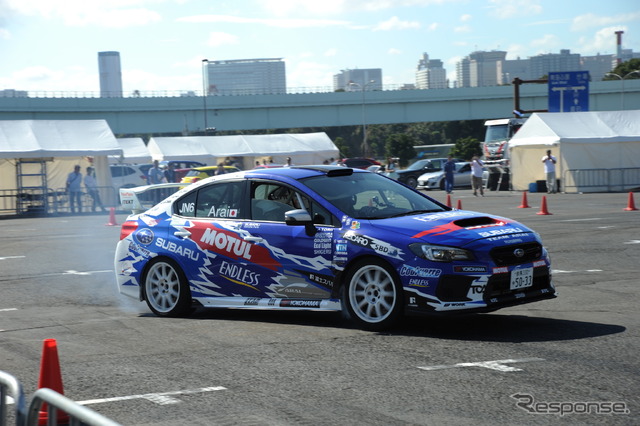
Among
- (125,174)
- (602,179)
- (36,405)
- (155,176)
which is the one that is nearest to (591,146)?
(602,179)

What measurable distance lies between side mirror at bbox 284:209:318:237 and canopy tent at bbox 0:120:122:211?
26.2m

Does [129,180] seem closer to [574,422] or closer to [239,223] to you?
[239,223]

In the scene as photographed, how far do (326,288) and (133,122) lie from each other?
70.8 m

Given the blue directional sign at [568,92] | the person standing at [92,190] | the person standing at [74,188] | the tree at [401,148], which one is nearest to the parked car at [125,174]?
the person standing at [92,190]

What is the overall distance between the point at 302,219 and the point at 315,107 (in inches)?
2911

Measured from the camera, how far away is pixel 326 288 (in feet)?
27.7

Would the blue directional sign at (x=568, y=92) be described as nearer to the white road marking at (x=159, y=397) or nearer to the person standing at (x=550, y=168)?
the person standing at (x=550, y=168)

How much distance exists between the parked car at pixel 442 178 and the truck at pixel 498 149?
1.40 meters

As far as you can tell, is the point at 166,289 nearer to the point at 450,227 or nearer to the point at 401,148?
the point at 450,227

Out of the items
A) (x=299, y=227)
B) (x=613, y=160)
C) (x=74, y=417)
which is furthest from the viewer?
(x=613, y=160)

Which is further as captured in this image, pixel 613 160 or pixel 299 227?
pixel 613 160

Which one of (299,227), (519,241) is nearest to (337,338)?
(299,227)

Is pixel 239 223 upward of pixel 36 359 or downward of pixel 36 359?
upward

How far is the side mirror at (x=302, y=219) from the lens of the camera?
8.59m
